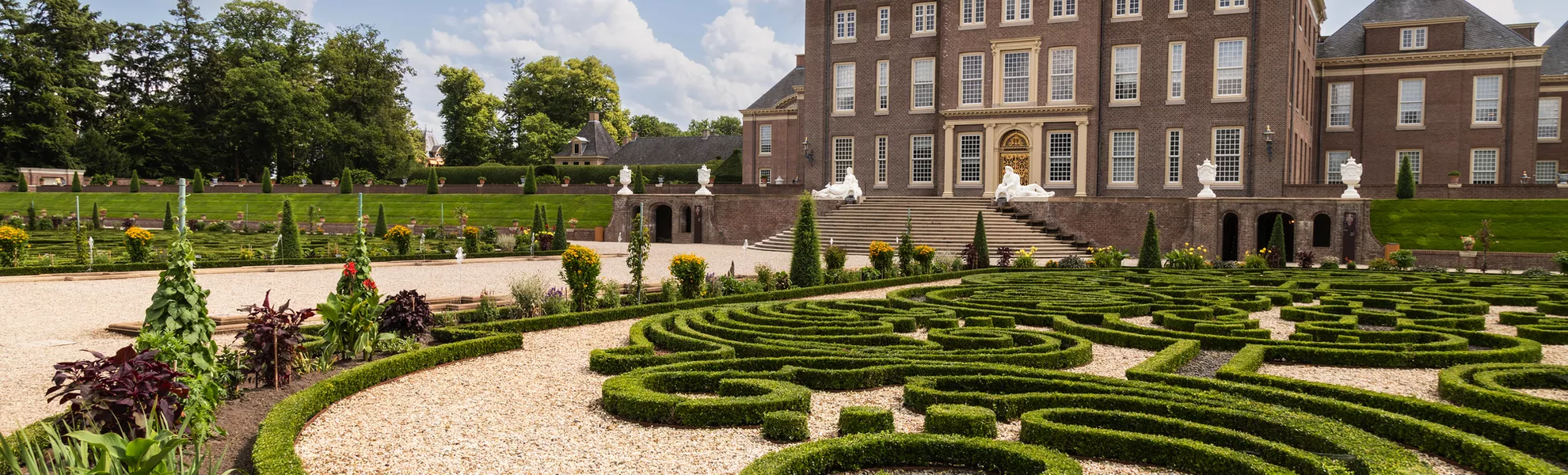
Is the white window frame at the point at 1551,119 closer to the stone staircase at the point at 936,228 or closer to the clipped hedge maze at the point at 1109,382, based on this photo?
the stone staircase at the point at 936,228

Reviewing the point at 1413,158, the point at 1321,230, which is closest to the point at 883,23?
the point at 1321,230

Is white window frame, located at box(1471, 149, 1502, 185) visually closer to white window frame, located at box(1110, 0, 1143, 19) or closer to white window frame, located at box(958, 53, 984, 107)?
white window frame, located at box(1110, 0, 1143, 19)

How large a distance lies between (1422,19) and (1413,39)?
91 cm

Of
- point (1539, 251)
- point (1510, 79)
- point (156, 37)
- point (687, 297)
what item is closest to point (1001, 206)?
point (1539, 251)

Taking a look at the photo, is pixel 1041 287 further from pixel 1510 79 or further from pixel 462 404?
pixel 1510 79

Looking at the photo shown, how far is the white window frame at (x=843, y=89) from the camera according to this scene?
140 feet

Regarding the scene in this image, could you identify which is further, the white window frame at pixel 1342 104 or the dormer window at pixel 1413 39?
the white window frame at pixel 1342 104

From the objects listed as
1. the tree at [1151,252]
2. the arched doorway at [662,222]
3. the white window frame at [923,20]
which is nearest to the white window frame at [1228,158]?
the white window frame at [923,20]

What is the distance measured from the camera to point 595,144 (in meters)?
75.9

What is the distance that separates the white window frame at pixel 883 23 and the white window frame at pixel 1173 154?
40.7 ft

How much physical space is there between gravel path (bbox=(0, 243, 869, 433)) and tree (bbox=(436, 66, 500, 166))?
5199 cm

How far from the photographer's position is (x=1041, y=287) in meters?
16.6

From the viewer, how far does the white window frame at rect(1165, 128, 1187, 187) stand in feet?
123

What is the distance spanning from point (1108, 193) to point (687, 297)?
27.8 metres
